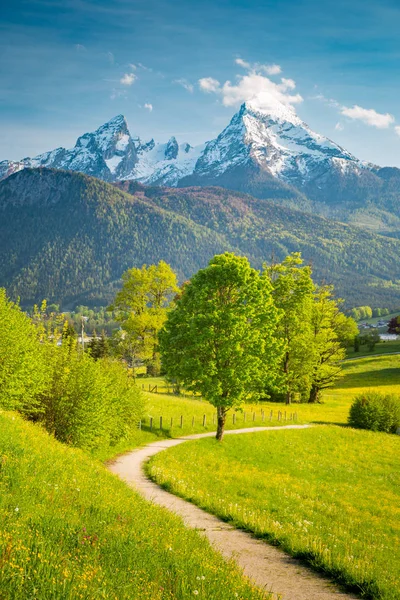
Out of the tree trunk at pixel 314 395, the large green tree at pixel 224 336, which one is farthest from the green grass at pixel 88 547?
the tree trunk at pixel 314 395

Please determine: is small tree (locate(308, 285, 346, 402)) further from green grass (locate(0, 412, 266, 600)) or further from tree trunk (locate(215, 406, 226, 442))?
green grass (locate(0, 412, 266, 600))

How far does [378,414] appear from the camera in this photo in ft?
169

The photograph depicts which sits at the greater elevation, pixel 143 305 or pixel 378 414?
pixel 143 305

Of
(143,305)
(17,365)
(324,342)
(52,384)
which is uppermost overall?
(143,305)

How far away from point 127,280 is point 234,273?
3004 centimetres

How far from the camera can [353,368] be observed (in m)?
100

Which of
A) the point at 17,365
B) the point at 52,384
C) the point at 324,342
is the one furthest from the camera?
the point at 324,342

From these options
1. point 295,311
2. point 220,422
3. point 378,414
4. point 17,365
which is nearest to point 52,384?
point 17,365

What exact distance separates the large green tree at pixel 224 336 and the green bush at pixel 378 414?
1812 centimetres

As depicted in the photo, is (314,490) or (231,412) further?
(231,412)

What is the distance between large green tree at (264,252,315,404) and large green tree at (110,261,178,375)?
1460 cm

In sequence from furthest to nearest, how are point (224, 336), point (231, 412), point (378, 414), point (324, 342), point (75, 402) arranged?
point (324, 342), point (231, 412), point (378, 414), point (224, 336), point (75, 402)

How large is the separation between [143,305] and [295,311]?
67.5 feet

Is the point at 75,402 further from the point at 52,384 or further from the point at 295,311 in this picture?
the point at 295,311
